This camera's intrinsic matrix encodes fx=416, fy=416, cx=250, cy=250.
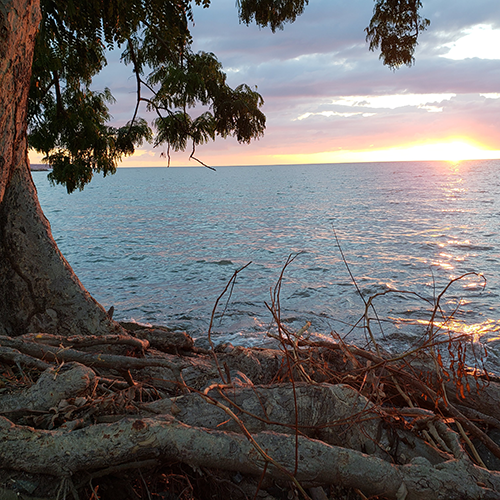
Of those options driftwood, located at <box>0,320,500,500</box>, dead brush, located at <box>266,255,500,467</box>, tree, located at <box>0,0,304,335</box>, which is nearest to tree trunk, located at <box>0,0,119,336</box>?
tree, located at <box>0,0,304,335</box>

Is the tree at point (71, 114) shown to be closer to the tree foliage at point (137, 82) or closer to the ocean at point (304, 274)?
the tree foliage at point (137, 82)

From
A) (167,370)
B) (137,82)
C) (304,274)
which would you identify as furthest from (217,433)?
(304,274)

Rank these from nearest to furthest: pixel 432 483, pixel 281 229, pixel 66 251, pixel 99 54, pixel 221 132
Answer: pixel 432 483
pixel 221 132
pixel 99 54
pixel 66 251
pixel 281 229

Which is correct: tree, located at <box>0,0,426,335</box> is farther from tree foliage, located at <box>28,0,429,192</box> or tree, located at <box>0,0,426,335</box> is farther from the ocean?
the ocean

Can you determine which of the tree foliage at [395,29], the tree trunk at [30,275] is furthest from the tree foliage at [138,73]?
the tree trunk at [30,275]

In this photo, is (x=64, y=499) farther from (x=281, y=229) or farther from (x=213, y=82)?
(x=281, y=229)

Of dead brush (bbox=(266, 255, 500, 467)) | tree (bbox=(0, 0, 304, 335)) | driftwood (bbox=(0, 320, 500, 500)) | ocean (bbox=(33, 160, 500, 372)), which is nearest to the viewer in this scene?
driftwood (bbox=(0, 320, 500, 500))

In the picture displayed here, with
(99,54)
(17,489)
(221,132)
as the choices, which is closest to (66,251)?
(99,54)

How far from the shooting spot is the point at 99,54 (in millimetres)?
7109

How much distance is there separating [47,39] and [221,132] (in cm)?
274

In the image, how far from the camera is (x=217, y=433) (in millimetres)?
2373

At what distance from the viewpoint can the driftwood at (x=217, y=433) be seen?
2.22 m

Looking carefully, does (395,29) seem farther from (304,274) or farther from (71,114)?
(304,274)

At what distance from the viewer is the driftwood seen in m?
2.22
